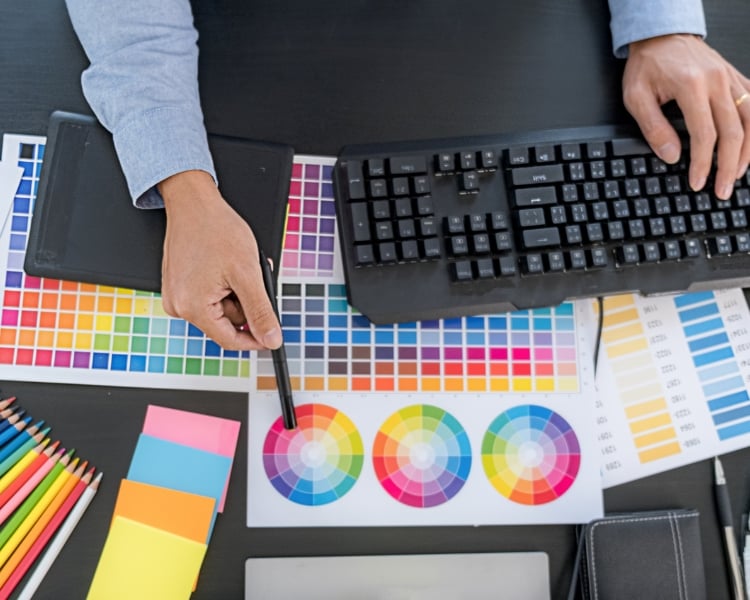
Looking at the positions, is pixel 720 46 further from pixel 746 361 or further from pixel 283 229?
pixel 283 229

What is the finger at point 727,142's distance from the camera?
0.74 m

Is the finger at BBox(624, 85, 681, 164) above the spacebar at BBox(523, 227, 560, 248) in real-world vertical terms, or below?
above

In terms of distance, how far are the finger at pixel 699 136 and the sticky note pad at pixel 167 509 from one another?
2.01 ft

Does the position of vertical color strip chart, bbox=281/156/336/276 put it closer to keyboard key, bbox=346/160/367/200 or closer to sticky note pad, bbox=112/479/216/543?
keyboard key, bbox=346/160/367/200

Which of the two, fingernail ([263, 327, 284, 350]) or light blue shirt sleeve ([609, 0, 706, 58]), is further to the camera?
light blue shirt sleeve ([609, 0, 706, 58])

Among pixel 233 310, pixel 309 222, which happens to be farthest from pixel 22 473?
pixel 309 222

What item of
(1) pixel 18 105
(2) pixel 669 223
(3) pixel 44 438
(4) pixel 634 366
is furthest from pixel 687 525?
(1) pixel 18 105

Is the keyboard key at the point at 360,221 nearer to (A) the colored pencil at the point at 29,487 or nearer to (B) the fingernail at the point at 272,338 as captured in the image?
(B) the fingernail at the point at 272,338

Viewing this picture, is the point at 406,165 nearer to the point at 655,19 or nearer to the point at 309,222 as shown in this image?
the point at 309,222

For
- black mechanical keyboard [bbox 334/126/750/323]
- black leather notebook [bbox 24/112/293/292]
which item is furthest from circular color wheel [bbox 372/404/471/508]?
black leather notebook [bbox 24/112/293/292]

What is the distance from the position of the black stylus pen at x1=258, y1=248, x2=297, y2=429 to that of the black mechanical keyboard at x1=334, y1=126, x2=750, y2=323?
80mm

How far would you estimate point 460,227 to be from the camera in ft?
2.35

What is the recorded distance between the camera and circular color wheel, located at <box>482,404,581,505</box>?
2.39 feet

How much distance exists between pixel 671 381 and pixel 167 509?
0.55 m
